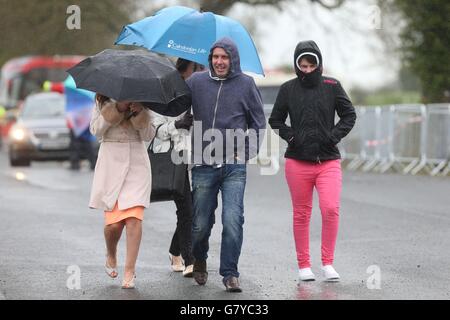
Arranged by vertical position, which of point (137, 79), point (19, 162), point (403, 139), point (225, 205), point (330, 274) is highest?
point (137, 79)

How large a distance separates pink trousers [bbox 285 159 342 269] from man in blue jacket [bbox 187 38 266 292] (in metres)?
0.73

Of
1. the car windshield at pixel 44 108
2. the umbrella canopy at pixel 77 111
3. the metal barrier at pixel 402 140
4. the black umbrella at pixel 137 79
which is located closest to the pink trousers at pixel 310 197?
the black umbrella at pixel 137 79

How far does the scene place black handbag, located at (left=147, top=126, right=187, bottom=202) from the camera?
8922 millimetres

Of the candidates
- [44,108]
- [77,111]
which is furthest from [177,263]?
[44,108]

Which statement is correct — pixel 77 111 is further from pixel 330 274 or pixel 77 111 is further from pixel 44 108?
pixel 330 274

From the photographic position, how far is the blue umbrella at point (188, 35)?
29.8 ft

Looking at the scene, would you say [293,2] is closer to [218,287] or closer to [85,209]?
[85,209]

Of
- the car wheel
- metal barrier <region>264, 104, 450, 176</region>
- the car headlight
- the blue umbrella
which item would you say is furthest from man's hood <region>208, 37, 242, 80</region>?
the car wheel

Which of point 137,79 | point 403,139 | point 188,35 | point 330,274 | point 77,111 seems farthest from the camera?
point 77,111

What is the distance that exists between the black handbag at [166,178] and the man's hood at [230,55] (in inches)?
31.9

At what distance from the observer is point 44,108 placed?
2719 centimetres

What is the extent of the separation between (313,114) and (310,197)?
0.69 metres

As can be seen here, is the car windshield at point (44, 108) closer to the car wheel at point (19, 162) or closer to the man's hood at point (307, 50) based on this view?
the car wheel at point (19, 162)
